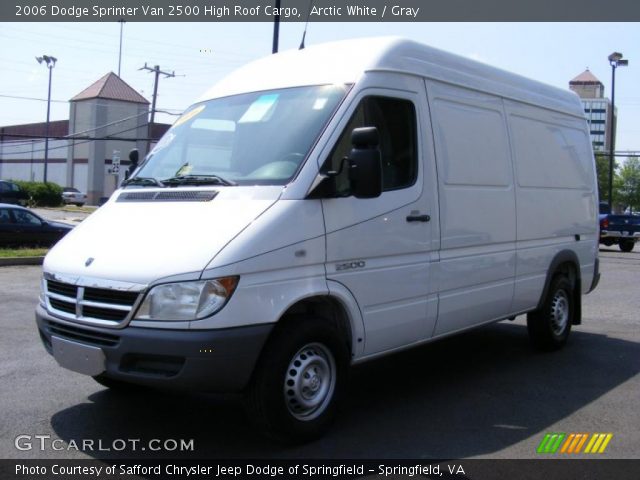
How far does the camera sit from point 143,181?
527 cm

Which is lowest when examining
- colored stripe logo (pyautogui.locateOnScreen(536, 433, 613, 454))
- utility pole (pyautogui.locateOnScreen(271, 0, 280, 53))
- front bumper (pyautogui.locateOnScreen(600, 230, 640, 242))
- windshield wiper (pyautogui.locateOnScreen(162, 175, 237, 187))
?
colored stripe logo (pyautogui.locateOnScreen(536, 433, 613, 454))

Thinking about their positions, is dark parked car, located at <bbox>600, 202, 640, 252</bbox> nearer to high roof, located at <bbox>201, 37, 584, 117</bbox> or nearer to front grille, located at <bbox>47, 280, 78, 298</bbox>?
high roof, located at <bbox>201, 37, 584, 117</bbox>

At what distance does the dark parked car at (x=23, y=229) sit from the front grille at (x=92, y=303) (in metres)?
15.3

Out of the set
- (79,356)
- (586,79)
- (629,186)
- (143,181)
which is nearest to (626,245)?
(143,181)

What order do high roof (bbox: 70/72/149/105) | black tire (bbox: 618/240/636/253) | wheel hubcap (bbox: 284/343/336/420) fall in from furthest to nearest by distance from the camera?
high roof (bbox: 70/72/149/105) → black tire (bbox: 618/240/636/253) → wheel hubcap (bbox: 284/343/336/420)

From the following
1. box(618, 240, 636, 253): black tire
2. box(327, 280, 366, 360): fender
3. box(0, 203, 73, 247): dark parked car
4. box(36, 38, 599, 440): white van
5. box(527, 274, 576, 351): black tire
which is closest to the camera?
box(36, 38, 599, 440): white van

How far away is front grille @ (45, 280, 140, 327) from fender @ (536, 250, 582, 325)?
15.4ft

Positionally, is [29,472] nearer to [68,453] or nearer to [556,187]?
[68,453]

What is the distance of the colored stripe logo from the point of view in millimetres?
4559

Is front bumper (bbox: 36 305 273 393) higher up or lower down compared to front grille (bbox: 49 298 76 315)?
lower down

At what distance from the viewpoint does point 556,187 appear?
7.41 m

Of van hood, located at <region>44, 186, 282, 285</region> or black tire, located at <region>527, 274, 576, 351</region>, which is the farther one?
black tire, located at <region>527, 274, 576, 351</region>

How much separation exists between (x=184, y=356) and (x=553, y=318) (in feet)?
16.1

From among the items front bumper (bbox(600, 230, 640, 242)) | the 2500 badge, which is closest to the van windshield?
the 2500 badge
